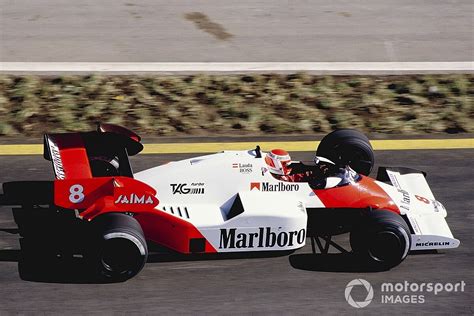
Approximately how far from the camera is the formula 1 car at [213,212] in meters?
8.45

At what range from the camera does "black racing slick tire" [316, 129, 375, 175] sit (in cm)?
998

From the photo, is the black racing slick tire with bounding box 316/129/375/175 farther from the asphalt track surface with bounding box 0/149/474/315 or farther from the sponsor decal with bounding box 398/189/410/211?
the asphalt track surface with bounding box 0/149/474/315

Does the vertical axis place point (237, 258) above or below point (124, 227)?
below

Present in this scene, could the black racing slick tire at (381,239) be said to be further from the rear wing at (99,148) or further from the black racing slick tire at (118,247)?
the rear wing at (99,148)

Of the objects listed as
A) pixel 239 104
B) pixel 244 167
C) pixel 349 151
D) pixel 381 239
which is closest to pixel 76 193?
pixel 244 167

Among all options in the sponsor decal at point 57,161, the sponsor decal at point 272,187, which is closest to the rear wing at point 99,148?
the sponsor decal at point 57,161

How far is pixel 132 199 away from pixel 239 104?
13.4 ft

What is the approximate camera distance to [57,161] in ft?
29.6
